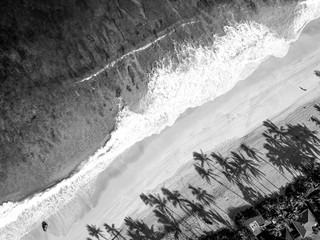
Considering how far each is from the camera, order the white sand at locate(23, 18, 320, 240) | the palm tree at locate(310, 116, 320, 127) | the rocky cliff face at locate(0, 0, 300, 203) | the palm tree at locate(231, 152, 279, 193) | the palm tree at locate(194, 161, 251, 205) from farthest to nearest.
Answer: the palm tree at locate(310, 116, 320, 127) → the palm tree at locate(231, 152, 279, 193) → the palm tree at locate(194, 161, 251, 205) → the white sand at locate(23, 18, 320, 240) → the rocky cliff face at locate(0, 0, 300, 203)

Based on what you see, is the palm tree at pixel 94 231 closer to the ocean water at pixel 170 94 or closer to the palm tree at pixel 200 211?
the ocean water at pixel 170 94

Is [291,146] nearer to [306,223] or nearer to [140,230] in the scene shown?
[306,223]

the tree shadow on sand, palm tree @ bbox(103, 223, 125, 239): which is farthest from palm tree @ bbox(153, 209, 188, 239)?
the tree shadow on sand

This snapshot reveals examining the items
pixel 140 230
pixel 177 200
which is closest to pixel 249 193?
pixel 177 200

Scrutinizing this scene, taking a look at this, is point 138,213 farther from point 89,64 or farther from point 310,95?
point 310,95

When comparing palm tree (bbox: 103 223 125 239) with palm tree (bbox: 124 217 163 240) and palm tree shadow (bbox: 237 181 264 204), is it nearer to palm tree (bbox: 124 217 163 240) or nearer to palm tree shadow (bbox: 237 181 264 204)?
palm tree (bbox: 124 217 163 240)

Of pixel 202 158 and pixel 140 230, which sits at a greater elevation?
pixel 202 158

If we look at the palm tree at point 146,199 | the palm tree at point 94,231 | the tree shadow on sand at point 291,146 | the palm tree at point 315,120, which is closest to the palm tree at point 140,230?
the palm tree at point 146,199
